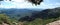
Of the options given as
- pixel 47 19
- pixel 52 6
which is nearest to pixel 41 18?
pixel 47 19

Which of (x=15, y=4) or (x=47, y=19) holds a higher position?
(x=15, y=4)

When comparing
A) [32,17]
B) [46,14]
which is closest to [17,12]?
[32,17]

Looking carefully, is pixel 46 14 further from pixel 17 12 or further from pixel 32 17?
pixel 17 12

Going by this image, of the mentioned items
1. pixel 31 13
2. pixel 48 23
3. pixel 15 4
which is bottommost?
pixel 48 23

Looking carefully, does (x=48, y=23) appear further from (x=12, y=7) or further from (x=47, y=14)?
(x=12, y=7)

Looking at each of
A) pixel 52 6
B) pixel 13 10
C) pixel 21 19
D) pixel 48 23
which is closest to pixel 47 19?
pixel 48 23

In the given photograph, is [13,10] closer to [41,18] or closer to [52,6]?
[41,18]
